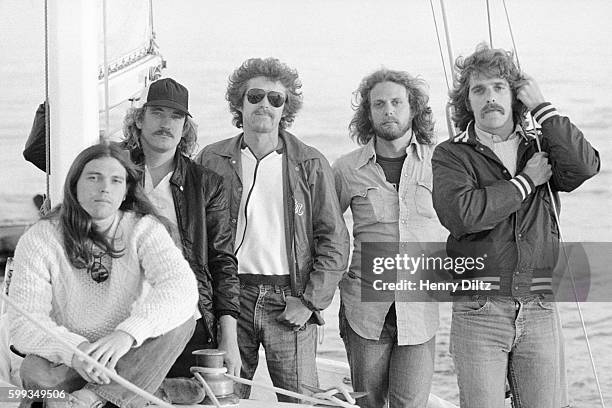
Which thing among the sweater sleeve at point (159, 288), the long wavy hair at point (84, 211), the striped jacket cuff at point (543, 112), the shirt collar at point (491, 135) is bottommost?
the sweater sleeve at point (159, 288)

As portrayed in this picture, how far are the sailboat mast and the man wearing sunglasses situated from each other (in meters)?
0.30

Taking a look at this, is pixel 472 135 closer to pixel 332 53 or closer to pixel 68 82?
pixel 68 82

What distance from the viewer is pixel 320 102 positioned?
5.54 metres

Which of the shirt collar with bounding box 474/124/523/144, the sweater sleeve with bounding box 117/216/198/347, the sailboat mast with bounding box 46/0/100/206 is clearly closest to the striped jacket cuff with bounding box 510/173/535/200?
the shirt collar with bounding box 474/124/523/144

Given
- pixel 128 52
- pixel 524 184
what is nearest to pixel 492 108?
pixel 524 184

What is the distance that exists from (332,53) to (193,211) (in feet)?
10.3

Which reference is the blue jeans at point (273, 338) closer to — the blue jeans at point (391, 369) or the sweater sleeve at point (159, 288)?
the blue jeans at point (391, 369)

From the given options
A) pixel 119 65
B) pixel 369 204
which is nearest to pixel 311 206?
pixel 369 204

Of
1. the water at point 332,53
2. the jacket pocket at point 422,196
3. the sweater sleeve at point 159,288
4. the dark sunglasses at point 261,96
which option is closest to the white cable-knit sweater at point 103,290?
the sweater sleeve at point 159,288

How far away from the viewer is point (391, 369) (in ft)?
7.73

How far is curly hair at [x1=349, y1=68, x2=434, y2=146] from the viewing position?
2488mm

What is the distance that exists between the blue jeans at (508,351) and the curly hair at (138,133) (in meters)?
0.75

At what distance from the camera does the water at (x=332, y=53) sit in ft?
14.6

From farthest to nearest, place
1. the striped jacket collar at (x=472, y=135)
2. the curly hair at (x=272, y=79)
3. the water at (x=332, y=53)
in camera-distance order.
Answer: the water at (x=332, y=53) → the curly hair at (x=272, y=79) → the striped jacket collar at (x=472, y=135)
